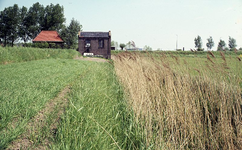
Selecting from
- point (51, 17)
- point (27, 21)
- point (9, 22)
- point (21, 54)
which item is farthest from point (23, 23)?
point (21, 54)

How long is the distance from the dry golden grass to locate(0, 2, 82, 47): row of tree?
36570 mm

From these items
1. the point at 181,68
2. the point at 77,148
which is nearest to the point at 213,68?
the point at 181,68

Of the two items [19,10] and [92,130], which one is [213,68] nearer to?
[92,130]

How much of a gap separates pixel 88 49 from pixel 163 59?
21427 millimetres

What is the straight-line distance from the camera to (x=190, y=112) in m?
2.65

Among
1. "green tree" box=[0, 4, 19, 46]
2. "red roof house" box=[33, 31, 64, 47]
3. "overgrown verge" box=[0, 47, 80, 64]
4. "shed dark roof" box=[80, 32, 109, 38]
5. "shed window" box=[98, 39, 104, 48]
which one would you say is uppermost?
"green tree" box=[0, 4, 19, 46]

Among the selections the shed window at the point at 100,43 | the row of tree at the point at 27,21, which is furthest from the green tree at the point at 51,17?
the shed window at the point at 100,43

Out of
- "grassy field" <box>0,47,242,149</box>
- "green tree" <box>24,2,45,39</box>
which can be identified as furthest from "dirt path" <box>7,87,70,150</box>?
"green tree" <box>24,2,45,39</box>

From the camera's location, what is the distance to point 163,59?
3922 mm

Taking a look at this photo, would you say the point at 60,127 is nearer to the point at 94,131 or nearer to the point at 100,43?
the point at 94,131

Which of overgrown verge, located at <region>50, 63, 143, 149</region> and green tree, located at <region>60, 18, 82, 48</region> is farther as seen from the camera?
green tree, located at <region>60, 18, 82, 48</region>

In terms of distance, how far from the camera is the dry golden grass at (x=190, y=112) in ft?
7.21

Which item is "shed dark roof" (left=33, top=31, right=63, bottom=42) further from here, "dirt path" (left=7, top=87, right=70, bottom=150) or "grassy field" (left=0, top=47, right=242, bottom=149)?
"dirt path" (left=7, top=87, right=70, bottom=150)

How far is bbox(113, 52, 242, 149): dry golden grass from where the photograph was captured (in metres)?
2.20
